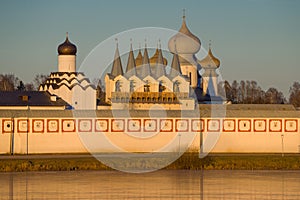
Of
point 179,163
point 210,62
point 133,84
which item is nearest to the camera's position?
point 179,163

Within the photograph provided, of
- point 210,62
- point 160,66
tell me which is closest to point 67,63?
point 160,66

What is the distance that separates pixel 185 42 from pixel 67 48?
1045cm

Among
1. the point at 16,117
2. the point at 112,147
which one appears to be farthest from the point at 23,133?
the point at 112,147

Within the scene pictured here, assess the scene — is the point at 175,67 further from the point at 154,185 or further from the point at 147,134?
the point at 154,185

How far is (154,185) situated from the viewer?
27172 mm

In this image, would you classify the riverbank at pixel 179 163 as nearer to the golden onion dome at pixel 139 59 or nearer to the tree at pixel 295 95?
the golden onion dome at pixel 139 59

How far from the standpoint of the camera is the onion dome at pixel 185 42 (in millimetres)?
62344

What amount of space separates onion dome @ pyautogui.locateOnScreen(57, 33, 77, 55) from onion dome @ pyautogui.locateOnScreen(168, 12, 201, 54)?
9.16 m

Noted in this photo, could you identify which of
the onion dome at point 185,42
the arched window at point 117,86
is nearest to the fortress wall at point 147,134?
the arched window at point 117,86

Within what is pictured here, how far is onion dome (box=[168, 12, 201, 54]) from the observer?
62.3m

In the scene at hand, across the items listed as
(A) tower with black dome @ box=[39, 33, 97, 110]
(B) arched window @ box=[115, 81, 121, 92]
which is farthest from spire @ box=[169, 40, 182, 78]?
(A) tower with black dome @ box=[39, 33, 97, 110]

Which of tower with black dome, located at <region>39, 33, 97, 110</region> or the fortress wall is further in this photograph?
tower with black dome, located at <region>39, 33, 97, 110</region>

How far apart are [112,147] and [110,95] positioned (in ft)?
49.4

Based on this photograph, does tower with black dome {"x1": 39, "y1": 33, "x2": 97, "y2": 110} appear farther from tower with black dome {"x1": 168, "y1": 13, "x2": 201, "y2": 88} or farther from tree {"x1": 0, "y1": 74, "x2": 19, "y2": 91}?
tree {"x1": 0, "y1": 74, "x2": 19, "y2": 91}
